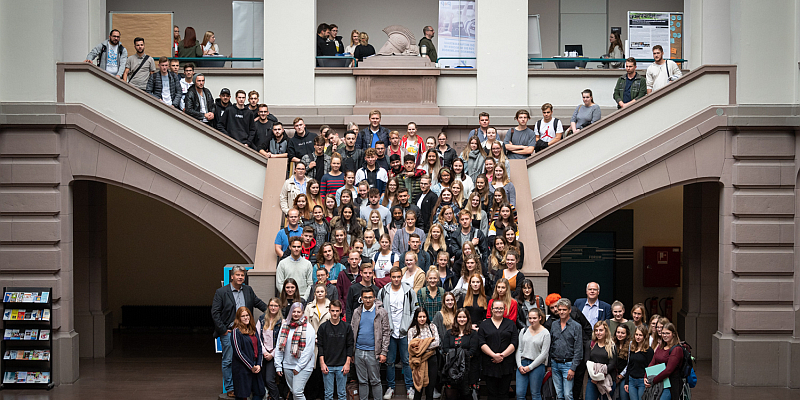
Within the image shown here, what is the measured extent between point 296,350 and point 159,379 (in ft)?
14.7

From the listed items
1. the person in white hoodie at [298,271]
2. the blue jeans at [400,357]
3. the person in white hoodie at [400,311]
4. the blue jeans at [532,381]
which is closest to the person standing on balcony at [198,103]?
the person in white hoodie at [298,271]

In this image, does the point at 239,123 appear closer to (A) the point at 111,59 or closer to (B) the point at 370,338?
(A) the point at 111,59

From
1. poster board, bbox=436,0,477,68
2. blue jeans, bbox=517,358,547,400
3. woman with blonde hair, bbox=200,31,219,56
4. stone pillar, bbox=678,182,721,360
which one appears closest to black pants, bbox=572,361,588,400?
blue jeans, bbox=517,358,547,400

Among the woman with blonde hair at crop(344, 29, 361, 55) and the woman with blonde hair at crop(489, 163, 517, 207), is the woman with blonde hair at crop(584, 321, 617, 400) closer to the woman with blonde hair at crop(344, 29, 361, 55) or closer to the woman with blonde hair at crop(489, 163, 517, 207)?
the woman with blonde hair at crop(489, 163, 517, 207)

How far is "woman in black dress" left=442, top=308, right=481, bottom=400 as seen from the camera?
Result: 12.2 metres

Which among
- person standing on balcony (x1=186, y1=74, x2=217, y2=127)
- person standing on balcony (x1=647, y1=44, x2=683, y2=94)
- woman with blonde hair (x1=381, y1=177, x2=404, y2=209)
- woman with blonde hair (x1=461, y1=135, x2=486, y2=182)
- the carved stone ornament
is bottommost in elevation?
woman with blonde hair (x1=381, y1=177, x2=404, y2=209)

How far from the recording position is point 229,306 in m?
13.0

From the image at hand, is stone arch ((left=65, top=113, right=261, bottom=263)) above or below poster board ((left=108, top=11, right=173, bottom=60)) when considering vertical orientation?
below

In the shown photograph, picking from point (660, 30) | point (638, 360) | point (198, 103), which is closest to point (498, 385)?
point (638, 360)

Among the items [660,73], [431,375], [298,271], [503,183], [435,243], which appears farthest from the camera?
[660,73]

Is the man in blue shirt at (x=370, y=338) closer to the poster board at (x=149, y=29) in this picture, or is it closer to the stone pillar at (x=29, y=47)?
the stone pillar at (x=29, y=47)

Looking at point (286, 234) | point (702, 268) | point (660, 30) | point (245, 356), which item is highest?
point (660, 30)

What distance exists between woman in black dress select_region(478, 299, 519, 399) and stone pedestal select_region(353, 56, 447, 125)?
7.23m

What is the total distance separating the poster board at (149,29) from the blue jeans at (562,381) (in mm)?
12302
